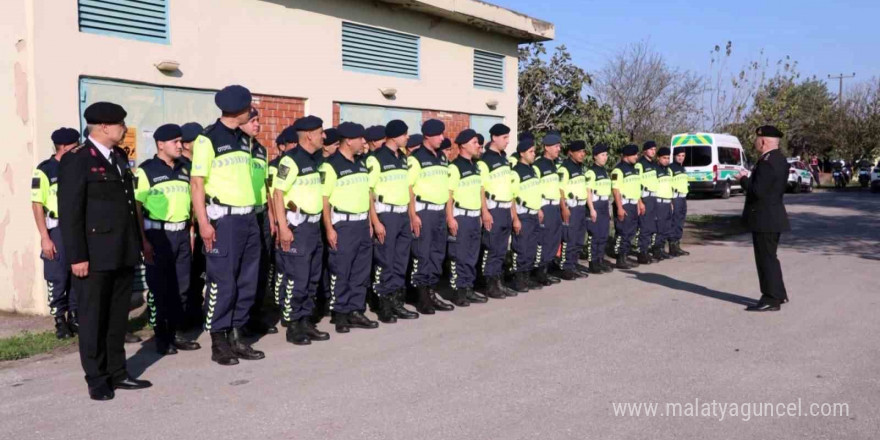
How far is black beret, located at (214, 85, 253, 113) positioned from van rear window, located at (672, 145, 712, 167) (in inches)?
971

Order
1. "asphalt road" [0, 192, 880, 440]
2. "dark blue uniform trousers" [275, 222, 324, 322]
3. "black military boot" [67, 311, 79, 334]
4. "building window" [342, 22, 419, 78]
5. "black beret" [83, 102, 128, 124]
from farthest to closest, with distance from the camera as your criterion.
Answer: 1. "building window" [342, 22, 419, 78]
2. "black military boot" [67, 311, 79, 334]
3. "dark blue uniform trousers" [275, 222, 324, 322]
4. "black beret" [83, 102, 128, 124]
5. "asphalt road" [0, 192, 880, 440]

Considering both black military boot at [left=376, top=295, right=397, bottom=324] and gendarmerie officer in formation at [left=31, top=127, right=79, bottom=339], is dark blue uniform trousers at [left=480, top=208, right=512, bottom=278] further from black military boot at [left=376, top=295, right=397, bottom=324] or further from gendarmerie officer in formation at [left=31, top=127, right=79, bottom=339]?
gendarmerie officer in formation at [left=31, top=127, right=79, bottom=339]

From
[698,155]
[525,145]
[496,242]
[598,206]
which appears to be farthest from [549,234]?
[698,155]

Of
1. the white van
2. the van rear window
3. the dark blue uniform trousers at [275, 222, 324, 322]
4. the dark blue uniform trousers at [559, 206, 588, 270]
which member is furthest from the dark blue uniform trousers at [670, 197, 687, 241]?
the van rear window

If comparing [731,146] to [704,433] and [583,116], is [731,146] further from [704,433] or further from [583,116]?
[704,433]

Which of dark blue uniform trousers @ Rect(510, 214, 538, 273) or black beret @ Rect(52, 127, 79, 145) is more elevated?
black beret @ Rect(52, 127, 79, 145)

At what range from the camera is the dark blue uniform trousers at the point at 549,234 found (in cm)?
1002

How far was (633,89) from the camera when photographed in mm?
36188

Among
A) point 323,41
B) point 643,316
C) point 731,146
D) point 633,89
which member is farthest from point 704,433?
point 633,89

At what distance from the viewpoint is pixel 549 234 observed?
10.1m

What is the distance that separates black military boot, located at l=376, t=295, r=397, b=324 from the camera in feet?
26.1

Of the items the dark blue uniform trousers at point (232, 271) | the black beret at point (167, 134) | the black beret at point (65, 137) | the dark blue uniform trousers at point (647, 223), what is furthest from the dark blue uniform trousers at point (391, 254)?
the dark blue uniform trousers at point (647, 223)

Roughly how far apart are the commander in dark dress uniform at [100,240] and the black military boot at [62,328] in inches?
83.6

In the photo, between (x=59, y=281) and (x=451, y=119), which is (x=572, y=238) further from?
(x=59, y=281)
